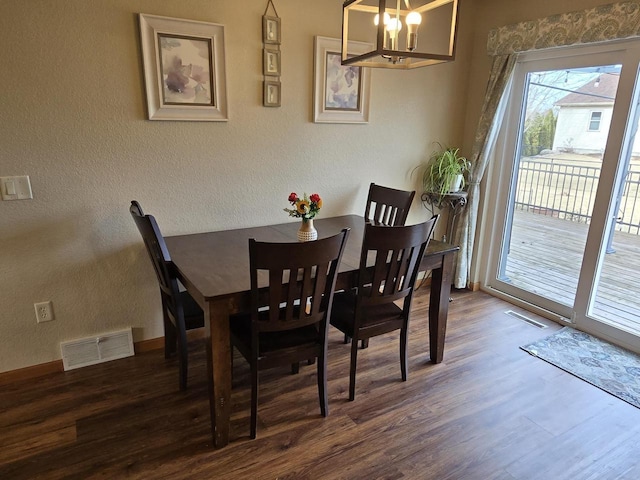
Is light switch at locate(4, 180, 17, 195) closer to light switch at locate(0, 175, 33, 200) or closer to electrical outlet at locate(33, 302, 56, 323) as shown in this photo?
→ light switch at locate(0, 175, 33, 200)

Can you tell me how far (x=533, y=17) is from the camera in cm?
312

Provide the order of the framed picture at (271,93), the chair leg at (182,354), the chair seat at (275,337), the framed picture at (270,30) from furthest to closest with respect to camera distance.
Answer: the framed picture at (271,93)
the framed picture at (270,30)
the chair leg at (182,354)
the chair seat at (275,337)

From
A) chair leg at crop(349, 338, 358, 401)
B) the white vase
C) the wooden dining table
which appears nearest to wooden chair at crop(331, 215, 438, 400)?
chair leg at crop(349, 338, 358, 401)

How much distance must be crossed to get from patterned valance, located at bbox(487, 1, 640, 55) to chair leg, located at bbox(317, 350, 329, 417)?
2.72 metres

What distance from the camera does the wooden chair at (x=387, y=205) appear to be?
2945 mm

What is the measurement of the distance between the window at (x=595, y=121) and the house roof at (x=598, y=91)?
9cm

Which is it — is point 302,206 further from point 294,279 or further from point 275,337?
point 275,337

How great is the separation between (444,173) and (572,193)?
993mm

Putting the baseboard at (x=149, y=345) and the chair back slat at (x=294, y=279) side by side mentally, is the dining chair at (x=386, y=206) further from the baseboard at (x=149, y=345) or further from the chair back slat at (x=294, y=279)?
the baseboard at (x=149, y=345)

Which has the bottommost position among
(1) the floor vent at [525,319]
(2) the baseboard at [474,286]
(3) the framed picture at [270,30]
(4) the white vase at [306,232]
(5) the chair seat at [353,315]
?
(1) the floor vent at [525,319]

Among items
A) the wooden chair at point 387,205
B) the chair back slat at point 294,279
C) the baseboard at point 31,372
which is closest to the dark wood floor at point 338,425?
the baseboard at point 31,372

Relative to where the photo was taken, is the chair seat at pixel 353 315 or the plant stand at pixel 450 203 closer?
the chair seat at pixel 353 315

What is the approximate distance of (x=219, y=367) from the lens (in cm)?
190

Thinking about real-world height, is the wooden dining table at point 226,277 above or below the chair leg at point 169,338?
above
